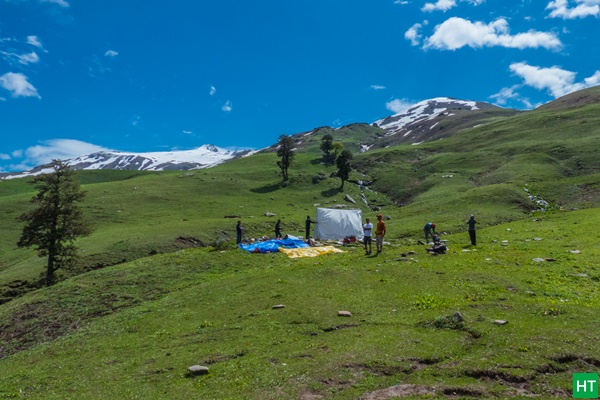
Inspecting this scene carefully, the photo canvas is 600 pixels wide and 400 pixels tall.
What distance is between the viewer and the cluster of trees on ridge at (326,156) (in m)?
105

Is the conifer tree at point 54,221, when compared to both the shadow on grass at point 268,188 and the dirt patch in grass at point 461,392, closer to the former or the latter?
the dirt patch in grass at point 461,392

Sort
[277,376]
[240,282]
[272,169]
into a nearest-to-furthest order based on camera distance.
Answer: [277,376] < [240,282] < [272,169]

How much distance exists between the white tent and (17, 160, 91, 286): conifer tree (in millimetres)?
26506

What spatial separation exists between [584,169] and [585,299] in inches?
3036

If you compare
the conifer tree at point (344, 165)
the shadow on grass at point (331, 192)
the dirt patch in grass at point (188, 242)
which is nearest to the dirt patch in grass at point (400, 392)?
the dirt patch in grass at point (188, 242)

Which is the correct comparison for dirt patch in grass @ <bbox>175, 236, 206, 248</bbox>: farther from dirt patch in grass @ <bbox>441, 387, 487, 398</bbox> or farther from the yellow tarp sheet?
dirt patch in grass @ <bbox>441, 387, 487, 398</bbox>

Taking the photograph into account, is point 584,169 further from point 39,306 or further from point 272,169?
point 39,306

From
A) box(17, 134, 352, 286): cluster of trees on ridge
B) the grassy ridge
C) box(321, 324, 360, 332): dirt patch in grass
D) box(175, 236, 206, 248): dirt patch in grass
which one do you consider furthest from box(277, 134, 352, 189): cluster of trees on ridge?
box(321, 324, 360, 332): dirt patch in grass

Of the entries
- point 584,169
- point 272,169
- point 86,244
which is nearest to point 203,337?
point 86,244

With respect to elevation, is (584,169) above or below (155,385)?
above

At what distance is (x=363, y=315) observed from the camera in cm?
1914

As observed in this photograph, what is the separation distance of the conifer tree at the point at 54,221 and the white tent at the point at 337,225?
2651cm

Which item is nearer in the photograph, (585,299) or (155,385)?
(155,385)

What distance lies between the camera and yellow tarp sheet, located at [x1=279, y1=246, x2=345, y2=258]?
38.0m
